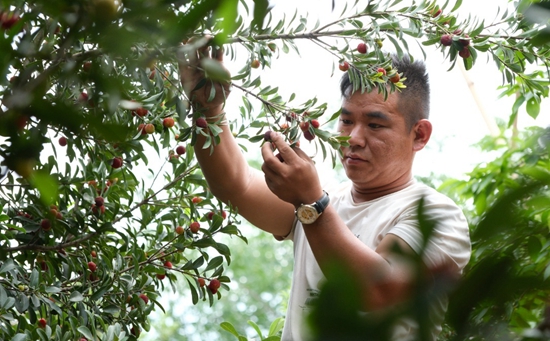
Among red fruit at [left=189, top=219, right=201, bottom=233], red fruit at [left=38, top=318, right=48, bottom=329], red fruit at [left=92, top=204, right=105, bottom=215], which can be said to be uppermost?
red fruit at [left=92, top=204, right=105, bottom=215]

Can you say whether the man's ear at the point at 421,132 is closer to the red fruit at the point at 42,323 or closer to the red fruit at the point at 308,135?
the red fruit at the point at 308,135

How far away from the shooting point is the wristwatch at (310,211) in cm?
145

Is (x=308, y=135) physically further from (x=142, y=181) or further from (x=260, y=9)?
(x=260, y=9)

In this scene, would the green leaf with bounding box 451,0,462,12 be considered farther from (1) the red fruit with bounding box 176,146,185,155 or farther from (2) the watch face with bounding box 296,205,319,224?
(1) the red fruit with bounding box 176,146,185,155

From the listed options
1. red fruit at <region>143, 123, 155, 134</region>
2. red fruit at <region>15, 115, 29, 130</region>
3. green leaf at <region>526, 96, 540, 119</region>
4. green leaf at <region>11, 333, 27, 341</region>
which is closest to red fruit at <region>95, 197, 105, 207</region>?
red fruit at <region>143, 123, 155, 134</region>

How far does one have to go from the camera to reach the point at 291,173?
4.72ft

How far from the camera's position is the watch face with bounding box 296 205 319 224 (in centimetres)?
145

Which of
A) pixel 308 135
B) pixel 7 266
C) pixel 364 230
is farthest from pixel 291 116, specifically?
pixel 7 266

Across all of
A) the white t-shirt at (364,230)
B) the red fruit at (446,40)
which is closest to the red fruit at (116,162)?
the white t-shirt at (364,230)

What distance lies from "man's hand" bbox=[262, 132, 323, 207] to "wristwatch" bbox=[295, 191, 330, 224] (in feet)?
0.04

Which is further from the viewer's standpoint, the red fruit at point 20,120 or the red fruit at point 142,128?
the red fruit at point 142,128

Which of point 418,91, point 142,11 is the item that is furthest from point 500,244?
point 418,91

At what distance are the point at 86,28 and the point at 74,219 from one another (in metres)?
1.10

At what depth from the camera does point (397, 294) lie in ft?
1.06
